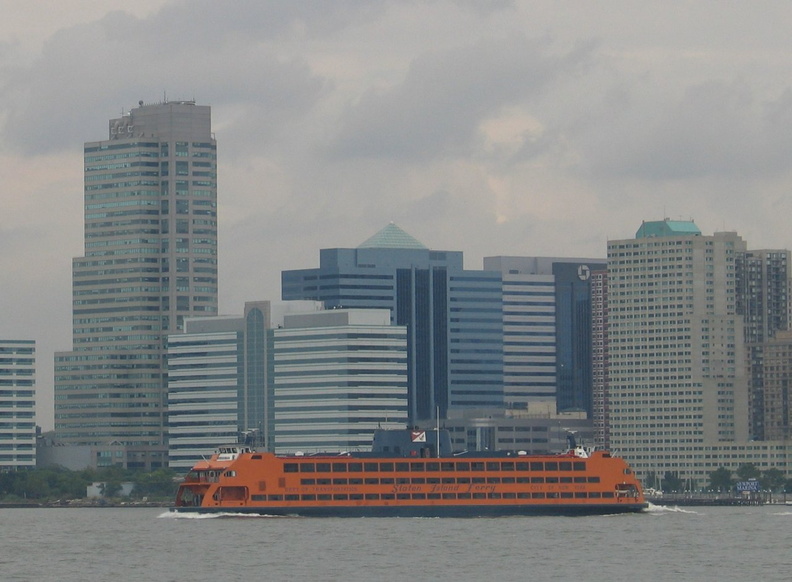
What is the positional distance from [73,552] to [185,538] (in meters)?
13.0

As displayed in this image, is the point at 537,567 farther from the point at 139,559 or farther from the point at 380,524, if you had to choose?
the point at 380,524

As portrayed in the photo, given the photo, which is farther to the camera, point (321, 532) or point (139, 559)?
point (321, 532)

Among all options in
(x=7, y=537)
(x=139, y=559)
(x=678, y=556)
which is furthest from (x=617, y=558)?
(x=7, y=537)

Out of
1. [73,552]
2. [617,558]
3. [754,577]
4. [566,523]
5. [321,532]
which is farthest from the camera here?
[566,523]

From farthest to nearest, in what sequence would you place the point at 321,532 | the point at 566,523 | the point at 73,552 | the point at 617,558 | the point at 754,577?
1. the point at 566,523
2. the point at 321,532
3. the point at 73,552
4. the point at 617,558
5. the point at 754,577

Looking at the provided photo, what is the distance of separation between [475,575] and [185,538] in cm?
4582

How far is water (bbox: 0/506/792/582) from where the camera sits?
462 ft

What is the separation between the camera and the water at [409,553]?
462ft

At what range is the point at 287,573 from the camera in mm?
141250

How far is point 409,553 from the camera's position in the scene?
158 metres

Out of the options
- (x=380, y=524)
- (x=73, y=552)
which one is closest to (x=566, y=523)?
(x=380, y=524)

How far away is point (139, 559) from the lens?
156 m

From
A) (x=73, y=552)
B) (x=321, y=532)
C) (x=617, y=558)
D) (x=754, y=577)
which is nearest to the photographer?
(x=754, y=577)

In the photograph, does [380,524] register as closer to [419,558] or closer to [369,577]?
[419,558]
